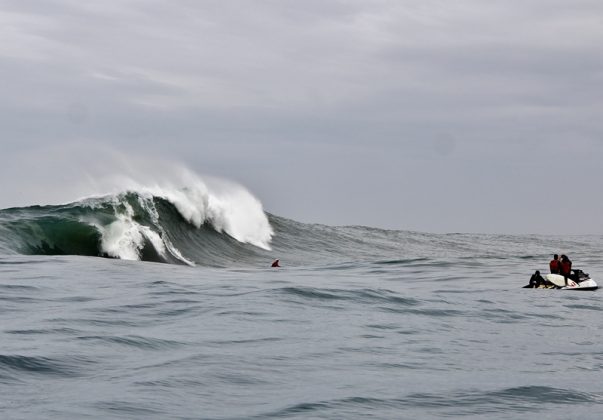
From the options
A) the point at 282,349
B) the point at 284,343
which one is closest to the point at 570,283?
the point at 284,343

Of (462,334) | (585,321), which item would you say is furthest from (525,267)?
(462,334)

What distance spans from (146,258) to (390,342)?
18203mm

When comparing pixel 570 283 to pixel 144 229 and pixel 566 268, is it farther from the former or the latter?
pixel 144 229

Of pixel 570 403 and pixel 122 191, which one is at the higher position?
pixel 122 191

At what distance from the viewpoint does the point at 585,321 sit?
1723 centimetres

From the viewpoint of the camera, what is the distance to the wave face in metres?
29.0

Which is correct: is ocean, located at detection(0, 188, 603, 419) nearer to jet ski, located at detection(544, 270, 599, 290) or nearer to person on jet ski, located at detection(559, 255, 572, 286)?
jet ski, located at detection(544, 270, 599, 290)

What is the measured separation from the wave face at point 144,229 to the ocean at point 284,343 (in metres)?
0.54

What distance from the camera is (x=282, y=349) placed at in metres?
12.4

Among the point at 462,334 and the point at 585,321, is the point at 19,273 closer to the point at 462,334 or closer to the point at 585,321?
the point at 462,334

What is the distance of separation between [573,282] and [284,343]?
46.1ft

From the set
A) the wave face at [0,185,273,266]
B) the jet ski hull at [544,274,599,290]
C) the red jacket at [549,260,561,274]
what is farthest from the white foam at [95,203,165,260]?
the jet ski hull at [544,274,599,290]


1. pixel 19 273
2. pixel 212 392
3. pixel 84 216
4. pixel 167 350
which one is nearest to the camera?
pixel 212 392

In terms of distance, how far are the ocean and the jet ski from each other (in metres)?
0.76
